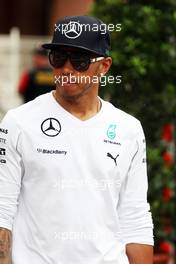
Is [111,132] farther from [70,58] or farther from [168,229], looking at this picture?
[168,229]

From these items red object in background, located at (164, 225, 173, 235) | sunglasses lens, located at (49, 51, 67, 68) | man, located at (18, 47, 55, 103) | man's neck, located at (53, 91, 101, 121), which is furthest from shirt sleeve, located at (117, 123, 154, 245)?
man, located at (18, 47, 55, 103)

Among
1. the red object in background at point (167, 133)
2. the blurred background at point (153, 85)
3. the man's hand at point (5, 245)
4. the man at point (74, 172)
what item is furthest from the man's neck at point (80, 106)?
the red object in background at point (167, 133)

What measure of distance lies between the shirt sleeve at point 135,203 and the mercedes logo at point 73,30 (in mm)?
529

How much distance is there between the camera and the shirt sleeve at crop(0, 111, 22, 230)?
3607 millimetres

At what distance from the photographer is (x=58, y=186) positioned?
3.57 meters

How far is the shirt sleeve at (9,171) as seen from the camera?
361 cm

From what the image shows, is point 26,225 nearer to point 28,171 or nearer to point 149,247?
point 28,171

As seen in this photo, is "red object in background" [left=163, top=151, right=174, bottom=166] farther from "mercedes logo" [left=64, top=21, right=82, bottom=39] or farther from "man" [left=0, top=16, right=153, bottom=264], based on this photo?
"mercedes logo" [left=64, top=21, right=82, bottom=39]

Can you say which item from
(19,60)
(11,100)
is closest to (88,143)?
(11,100)

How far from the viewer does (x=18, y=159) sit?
3.61m

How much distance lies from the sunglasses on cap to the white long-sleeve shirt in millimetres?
166

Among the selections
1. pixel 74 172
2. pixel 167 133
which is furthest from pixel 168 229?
pixel 74 172

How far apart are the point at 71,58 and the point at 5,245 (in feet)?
2.78

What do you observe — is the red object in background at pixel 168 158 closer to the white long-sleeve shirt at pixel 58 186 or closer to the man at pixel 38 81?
the white long-sleeve shirt at pixel 58 186
